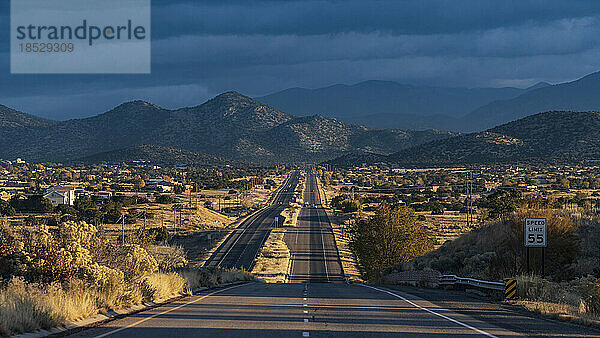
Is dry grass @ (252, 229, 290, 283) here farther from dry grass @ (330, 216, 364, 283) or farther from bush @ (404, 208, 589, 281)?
bush @ (404, 208, 589, 281)

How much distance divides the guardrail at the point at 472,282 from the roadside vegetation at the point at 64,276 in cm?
1156

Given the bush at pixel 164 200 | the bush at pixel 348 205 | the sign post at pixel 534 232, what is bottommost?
the bush at pixel 348 205

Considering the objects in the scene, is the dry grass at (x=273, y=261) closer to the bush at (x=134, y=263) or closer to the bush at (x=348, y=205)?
the bush at (x=348, y=205)

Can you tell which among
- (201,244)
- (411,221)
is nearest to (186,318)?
(411,221)

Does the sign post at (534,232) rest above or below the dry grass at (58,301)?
above

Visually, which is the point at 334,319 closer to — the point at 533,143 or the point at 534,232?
the point at 534,232

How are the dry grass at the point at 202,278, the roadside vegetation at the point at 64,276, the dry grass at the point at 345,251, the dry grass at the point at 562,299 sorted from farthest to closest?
1. the dry grass at the point at 345,251
2. the dry grass at the point at 202,278
3. the dry grass at the point at 562,299
4. the roadside vegetation at the point at 64,276

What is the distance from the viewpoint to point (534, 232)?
75.8 feet

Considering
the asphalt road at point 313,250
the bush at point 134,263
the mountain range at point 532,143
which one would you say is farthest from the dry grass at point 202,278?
the mountain range at point 532,143

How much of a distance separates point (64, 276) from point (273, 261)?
4808 cm

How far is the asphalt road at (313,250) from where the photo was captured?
189 feet

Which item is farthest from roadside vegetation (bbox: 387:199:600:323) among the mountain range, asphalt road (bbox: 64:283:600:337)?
the mountain range

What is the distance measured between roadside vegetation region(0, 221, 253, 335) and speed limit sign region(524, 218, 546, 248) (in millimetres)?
13300

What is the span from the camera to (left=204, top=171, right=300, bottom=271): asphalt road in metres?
63.9
